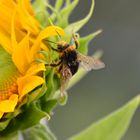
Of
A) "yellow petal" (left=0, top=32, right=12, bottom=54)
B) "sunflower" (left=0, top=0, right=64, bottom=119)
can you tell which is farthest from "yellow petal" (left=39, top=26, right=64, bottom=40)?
"yellow petal" (left=0, top=32, right=12, bottom=54)

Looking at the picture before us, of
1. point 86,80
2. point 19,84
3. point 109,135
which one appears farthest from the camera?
point 86,80

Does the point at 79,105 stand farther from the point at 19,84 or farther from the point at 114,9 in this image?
the point at 19,84

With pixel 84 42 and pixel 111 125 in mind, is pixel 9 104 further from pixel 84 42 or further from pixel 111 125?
pixel 111 125

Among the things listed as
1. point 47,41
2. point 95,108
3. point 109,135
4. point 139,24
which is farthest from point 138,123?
point 47,41

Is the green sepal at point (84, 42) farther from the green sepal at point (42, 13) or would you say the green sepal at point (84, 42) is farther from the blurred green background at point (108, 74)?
the blurred green background at point (108, 74)

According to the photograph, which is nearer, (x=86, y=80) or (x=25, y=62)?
(x=25, y=62)

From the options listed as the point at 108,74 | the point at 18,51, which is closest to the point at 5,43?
the point at 18,51
